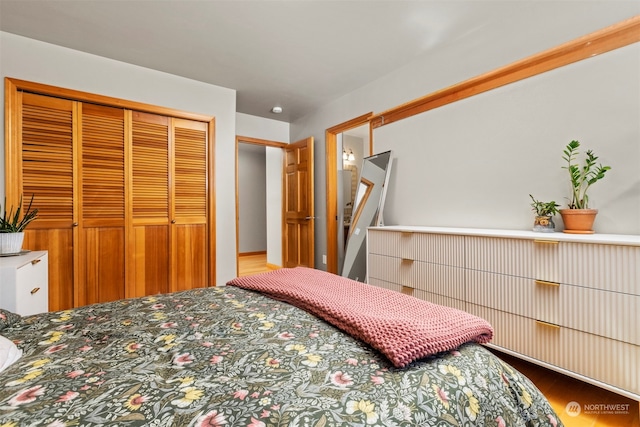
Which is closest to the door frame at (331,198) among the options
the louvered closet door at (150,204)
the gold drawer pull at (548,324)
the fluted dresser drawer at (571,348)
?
the louvered closet door at (150,204)

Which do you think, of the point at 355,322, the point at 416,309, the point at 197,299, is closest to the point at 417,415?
the point at 355,322

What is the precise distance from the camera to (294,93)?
148 inches

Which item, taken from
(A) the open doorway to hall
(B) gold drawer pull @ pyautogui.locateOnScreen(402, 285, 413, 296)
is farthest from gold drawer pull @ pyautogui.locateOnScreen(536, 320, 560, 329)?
(A) the open doorway to hall

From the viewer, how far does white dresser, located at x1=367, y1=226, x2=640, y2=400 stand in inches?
57.5

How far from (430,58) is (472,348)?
2.68 meters

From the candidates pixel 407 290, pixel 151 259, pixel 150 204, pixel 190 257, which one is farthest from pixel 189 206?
pixel 407 290

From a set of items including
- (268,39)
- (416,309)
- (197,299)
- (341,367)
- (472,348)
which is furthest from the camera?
(268,39)

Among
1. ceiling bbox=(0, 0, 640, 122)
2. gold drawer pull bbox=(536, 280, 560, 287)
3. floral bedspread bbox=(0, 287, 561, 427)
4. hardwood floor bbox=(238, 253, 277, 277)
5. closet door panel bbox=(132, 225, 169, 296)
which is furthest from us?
hardwood floor bbox=(238, 253, 277, 277)

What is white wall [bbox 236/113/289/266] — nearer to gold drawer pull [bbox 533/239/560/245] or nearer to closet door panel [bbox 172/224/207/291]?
closet door panel [bbox 172/224/207/291]

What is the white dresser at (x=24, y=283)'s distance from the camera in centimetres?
171

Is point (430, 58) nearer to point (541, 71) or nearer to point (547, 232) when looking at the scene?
point (541, 71)

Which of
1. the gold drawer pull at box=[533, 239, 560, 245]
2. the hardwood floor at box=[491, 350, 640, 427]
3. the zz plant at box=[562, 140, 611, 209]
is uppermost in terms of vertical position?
the zz plant at box=[562, 140, 611, 209]

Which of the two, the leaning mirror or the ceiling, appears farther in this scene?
the leaning mirror

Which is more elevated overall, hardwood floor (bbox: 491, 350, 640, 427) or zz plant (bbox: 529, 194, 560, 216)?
zz plant (bbox: 529, 194, 560, 216)
